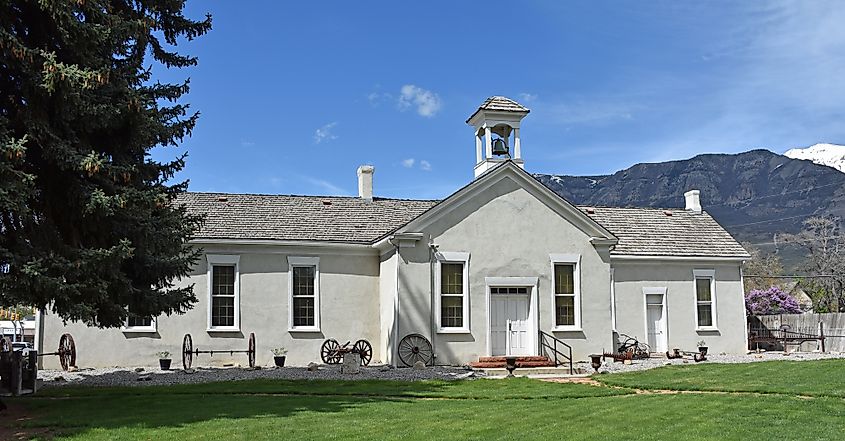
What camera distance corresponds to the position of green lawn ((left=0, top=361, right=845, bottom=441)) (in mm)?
11977

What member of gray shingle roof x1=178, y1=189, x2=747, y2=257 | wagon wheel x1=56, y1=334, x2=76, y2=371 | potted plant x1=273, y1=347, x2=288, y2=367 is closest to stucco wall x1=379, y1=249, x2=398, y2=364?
gray shingle roof x1=178, y1=189, x2=747, y2=257

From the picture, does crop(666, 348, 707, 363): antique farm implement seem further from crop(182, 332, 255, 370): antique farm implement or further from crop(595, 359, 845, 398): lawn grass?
crop(182, 332, 255, 370): antique farm implement

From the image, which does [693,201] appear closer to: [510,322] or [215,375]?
[510,322]

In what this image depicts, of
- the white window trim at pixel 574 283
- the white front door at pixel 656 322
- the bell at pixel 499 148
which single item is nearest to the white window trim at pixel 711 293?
the white front door at pixel 656 322

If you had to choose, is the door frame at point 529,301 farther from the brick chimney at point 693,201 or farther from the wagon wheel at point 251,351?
the brick chimney at point 693,201

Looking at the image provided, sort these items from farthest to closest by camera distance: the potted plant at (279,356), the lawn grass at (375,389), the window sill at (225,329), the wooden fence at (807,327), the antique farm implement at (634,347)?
the wooden fence at (807,327)
the antique farm implement at (634,347)
the window sill at (225,329)
the potted plant at (279,356)
the lawn grass at (375,389)

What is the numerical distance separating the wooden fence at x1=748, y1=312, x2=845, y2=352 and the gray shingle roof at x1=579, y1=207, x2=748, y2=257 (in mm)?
4030

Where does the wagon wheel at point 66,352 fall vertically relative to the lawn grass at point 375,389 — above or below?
above

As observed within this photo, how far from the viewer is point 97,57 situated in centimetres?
1419

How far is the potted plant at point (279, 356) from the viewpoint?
975 inches

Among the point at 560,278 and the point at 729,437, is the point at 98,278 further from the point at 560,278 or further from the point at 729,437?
the point at 560,278

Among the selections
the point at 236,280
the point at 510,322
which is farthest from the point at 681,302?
the point at 236,280

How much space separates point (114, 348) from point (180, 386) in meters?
6.84

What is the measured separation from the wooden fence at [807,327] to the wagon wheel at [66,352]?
902 inches
